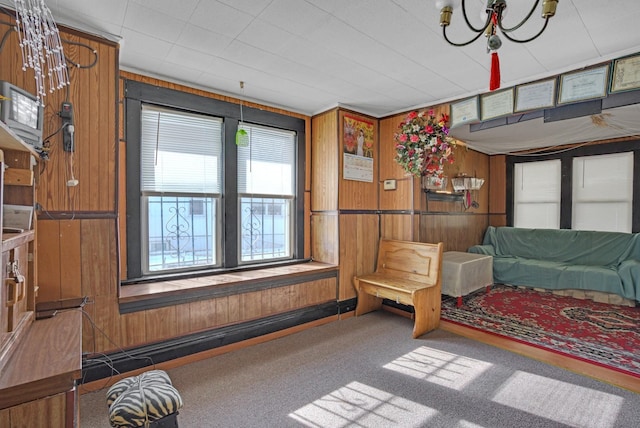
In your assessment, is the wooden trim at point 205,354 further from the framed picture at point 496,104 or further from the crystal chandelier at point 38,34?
the framed picture at point 496,104

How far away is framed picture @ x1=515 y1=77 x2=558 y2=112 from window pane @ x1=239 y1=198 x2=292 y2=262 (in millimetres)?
2656

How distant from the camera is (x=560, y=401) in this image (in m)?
2.18

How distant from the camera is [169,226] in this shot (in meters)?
3.10

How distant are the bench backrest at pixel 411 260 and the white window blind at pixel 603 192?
3.38 meters

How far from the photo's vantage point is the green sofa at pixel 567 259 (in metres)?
4.09

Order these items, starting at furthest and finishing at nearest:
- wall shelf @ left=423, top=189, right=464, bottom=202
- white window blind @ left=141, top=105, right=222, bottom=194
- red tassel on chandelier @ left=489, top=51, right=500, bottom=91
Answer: wall shelf @ left=423, top=189, right=464, bottom=202 → white window blind @ left=141, top=105, right=222, bottom=194 → red tassel on chandelier @ left=489, top=51, right=500, bottom=91

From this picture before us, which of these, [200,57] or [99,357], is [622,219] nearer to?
[200,57]

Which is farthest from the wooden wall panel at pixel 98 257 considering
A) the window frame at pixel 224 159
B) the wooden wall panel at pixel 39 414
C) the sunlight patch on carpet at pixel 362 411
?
the sunlight patch on carpet at pixel 362 411

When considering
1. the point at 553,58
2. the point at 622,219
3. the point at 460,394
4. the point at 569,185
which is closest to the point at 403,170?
the point at 553,58

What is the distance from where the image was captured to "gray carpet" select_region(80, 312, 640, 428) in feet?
6.59

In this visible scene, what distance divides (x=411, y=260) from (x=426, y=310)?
0.60m

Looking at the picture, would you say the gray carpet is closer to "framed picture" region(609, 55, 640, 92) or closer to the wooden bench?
the wooden bench

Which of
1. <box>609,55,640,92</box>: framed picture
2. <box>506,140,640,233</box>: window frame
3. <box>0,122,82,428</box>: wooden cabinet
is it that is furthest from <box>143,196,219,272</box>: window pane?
<box>506,140,640,233</box>: window frame

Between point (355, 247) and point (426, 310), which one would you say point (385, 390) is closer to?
point (426, 310)
